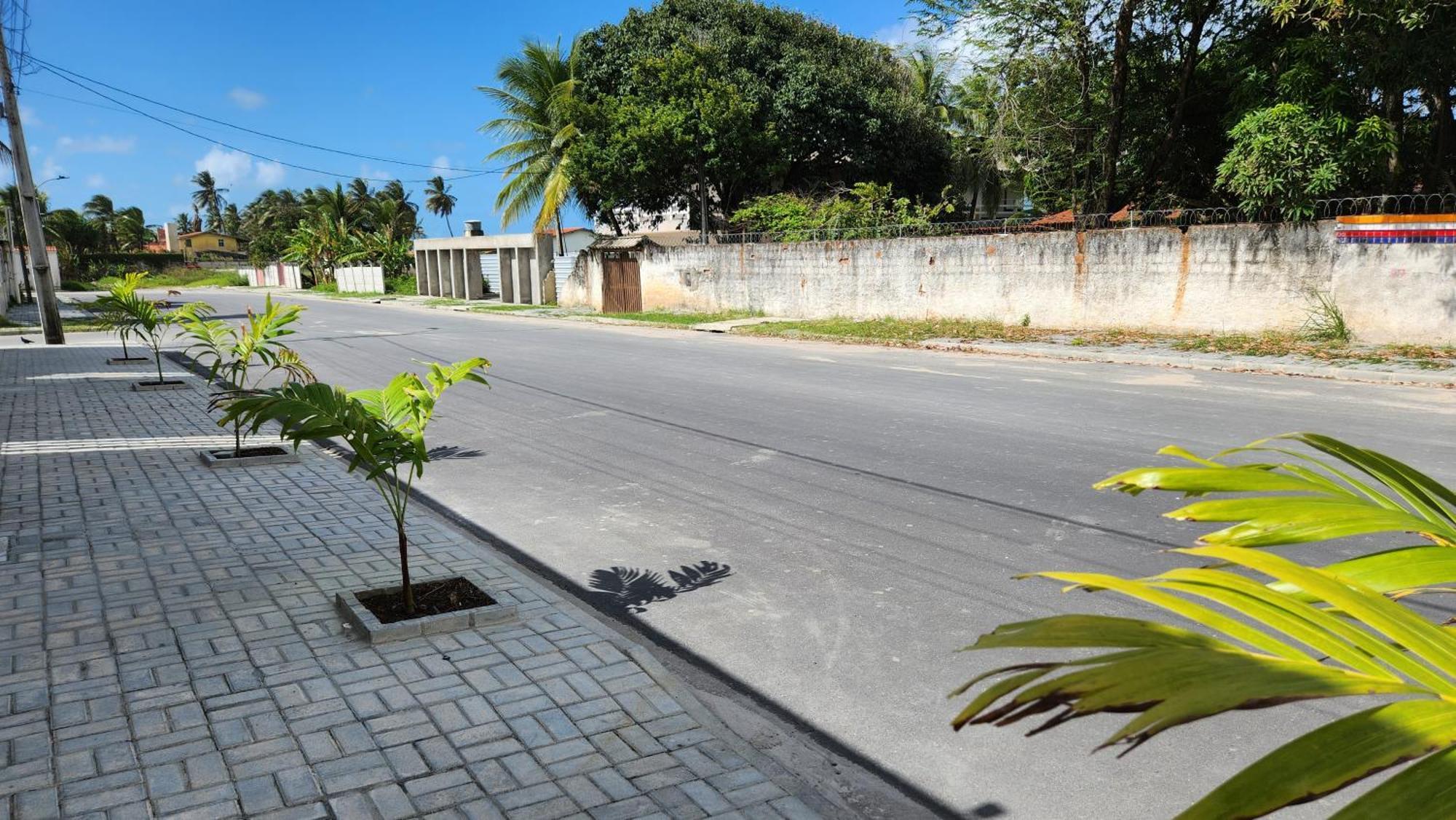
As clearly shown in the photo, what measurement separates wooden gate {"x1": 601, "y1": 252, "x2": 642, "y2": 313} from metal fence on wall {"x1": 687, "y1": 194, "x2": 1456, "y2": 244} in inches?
180

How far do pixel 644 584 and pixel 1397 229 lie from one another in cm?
1317

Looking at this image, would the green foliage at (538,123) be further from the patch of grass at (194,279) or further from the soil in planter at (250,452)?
the patch of grass at (194,279)

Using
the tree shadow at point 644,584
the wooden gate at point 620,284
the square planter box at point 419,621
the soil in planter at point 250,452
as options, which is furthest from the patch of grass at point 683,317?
the square planter box at point 419,621

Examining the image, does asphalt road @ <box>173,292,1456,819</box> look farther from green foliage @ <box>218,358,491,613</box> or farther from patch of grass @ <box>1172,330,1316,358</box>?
patch of grass @ <box>1172,330,1316,358</box>

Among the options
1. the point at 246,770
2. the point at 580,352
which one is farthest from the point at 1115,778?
the point at 580,352

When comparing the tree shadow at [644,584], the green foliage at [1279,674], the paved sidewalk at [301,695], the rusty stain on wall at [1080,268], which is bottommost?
the tree shadow at [644,584]

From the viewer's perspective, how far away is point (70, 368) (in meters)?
15.4

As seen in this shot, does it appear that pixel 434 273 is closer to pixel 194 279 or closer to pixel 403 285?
pixel 403 285

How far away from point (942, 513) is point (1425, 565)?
4740 mm

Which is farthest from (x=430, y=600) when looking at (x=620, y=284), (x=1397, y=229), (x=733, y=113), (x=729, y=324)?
(x=620, y=284)

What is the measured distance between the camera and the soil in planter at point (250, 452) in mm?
8000

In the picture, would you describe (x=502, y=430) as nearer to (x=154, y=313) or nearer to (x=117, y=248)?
(x=154, y=313)

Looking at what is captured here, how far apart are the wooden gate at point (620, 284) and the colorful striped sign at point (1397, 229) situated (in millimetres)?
18556

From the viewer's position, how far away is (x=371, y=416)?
4336 millimetres
